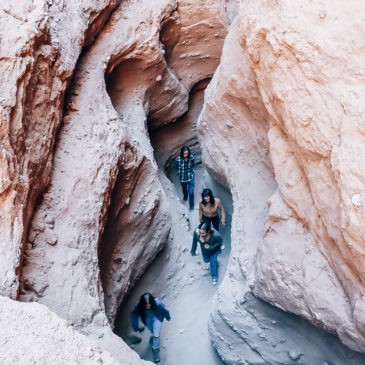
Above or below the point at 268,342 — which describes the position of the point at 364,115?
above

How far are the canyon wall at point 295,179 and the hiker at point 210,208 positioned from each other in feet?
1.84

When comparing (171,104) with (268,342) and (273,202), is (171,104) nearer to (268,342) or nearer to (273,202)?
(273,202)

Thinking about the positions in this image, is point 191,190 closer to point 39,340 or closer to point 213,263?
point 213,263

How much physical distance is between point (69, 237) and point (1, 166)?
92 cm

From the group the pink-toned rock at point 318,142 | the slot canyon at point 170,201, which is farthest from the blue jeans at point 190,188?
the pink-toned rock at point 318,142

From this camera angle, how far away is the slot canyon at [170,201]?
2.41 metres

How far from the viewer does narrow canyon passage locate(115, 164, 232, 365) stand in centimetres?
455

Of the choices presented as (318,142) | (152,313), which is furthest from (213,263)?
(318,142)

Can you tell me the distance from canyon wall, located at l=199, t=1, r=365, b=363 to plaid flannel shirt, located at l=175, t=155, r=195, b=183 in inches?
61.4

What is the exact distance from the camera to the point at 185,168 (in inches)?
239

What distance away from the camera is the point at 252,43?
3.13 m

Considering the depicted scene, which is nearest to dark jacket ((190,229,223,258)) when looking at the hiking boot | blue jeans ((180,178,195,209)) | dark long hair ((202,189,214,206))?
dark long hair ((202,189,214,206))

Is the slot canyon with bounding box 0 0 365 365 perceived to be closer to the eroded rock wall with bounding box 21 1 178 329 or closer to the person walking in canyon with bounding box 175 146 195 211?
the eroded rock wall with bounding box 21 1 178 329

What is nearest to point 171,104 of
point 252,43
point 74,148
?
point 74,148
